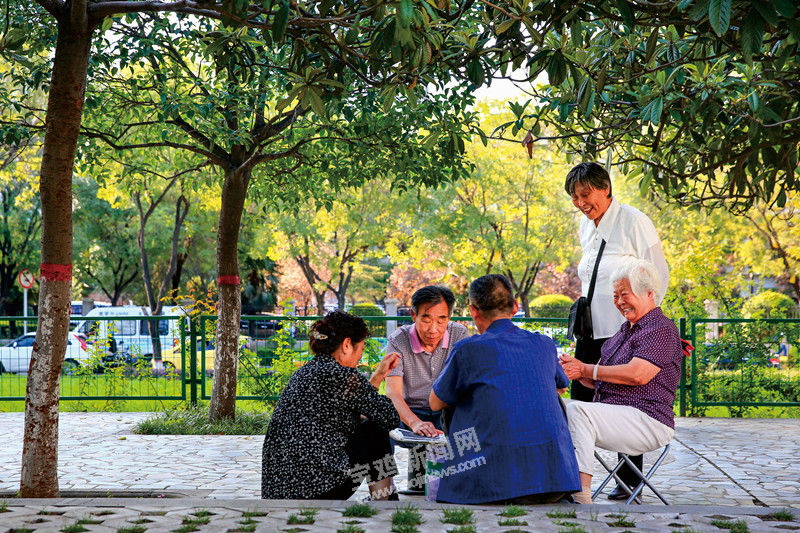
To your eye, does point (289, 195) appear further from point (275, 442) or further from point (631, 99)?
point (275, 442)

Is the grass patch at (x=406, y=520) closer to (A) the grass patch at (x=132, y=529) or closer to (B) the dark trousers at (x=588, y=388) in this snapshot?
(A) the grass patch at (x=132, y=529)

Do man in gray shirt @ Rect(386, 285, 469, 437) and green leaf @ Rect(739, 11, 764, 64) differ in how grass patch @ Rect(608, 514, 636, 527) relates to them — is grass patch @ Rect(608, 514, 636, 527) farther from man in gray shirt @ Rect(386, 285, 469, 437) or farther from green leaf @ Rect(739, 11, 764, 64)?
green leaf @ Rect(739, 11, 764, 64)

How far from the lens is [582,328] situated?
5766mm

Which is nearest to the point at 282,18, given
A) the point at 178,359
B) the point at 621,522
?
the point at 621,522

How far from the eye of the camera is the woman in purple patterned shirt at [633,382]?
476 centimetres

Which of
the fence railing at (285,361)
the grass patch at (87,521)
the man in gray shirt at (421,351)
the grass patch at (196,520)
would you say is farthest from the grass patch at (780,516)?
the fence railing at (285,361)

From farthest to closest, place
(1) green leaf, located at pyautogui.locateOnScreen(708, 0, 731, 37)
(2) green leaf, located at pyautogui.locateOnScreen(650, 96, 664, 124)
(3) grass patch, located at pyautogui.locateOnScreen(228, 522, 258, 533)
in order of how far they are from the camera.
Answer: (2) green leaf, located at pyautogui.locateOnScreen(650, 96, 664, 124)
(3) grass patch, located at pyautogui.locateOnScreen(228, 522, 258, 533)
(1) green leaf, located at pyautogui.locateOnScreen(708, 0, 731, 37)

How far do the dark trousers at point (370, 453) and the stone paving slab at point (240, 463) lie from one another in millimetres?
462

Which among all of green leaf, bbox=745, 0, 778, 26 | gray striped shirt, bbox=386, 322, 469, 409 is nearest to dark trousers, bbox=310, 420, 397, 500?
gray striped shirt, bbox=386, 322, 469, 409

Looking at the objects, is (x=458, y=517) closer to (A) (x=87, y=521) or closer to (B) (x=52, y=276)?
(A) (x=87, y=521)

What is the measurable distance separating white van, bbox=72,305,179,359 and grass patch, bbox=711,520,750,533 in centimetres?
995

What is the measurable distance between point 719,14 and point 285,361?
383 inches

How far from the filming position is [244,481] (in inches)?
293

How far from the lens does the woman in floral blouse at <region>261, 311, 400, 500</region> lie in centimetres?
482
